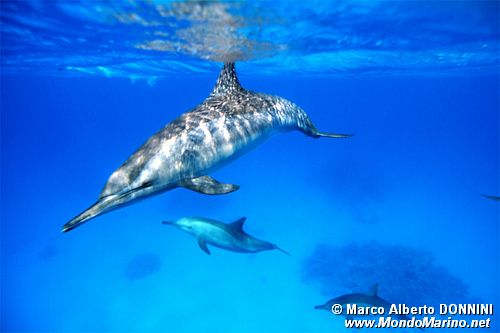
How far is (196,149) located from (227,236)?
14.5 feet

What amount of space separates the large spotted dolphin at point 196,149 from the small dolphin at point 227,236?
10.7 ft

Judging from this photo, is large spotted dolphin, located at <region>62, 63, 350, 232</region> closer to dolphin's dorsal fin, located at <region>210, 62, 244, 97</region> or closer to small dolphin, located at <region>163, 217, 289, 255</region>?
dolphin's dorsal fin, located at <region>210, 62, 244, 97</region>

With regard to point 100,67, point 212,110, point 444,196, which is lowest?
point 444,196

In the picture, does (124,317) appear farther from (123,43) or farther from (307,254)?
(123,43)

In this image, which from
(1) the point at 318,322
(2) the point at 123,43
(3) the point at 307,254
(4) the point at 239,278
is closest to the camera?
(1) the point at 318,322

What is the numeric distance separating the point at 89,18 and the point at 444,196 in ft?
106

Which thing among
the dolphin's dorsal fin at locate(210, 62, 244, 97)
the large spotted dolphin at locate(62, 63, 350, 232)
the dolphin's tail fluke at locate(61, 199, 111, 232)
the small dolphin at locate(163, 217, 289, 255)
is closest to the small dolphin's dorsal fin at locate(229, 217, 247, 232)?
the small dolphin at locate(163, 217, 289, 255)

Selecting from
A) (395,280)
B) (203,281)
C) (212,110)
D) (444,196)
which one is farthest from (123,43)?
(444,196)

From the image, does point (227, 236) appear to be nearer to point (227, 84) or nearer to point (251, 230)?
point (227, 84)

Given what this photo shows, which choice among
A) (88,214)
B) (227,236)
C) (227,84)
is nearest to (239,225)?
(227,236)

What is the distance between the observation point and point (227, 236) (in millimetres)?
9148

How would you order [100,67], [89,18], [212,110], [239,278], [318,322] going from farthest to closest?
1. [100,67]
2. [239,278]
3. [318,322]
4. [89,18]
5. [212,110]

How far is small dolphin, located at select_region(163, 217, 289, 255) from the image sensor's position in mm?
9016

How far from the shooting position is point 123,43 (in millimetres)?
14508
